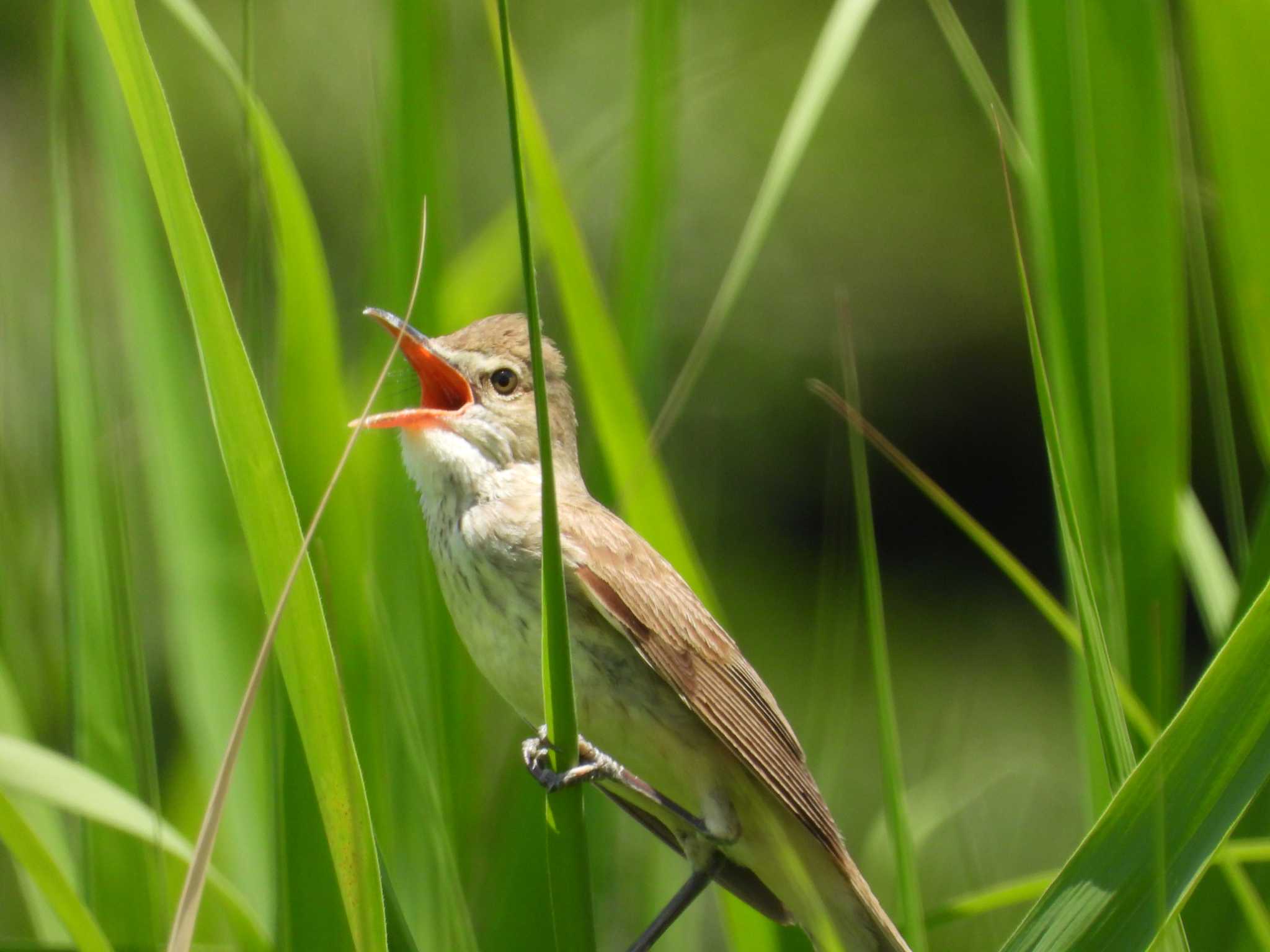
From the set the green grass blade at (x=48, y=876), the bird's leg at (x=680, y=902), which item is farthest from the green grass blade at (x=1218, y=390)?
the green grass blade at (x=48, y=876)

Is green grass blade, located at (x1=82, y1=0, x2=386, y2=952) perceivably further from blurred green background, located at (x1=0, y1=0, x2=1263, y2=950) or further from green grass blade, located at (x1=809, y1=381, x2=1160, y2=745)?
green grass blade, located at (x1=809, y1=381, x2=1160, y2=745)

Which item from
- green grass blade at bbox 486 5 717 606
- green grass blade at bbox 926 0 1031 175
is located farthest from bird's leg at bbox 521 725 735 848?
green grass blade at bbox 926 0 1031 175

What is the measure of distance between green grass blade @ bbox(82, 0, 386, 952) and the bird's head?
36.1 inches

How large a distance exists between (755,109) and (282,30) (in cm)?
174

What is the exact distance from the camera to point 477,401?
2.64 metres

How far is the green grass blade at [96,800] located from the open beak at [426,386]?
621mm

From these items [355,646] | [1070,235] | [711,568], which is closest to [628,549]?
[355,646]

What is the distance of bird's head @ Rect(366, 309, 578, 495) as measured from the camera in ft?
8.36

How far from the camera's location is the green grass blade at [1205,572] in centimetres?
205

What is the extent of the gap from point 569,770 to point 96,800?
0.51 m

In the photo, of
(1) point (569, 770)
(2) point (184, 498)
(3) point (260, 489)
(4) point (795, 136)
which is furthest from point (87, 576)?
(4) point (795, 136)

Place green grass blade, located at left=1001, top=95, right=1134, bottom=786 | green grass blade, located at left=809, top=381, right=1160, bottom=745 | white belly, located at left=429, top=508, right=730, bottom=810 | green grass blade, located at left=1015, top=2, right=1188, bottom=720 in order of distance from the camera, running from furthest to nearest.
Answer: white belly, located at left=429, top=508, right=730, bottom=810 → green grass blade, located at left=1015, top=2, right=1188, bottom=720 → green grass blade, located at left=809, top=381, right=1160, bottom=745 → green grass blade, located at left=1001, top=95, right=1134, bottom=786

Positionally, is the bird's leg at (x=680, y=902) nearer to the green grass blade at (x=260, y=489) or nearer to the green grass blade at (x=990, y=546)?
the green grass blade at (x=990, y=546)

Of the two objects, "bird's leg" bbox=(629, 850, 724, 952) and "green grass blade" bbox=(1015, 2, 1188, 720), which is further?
"bird's leg" bbox=(629, 850, 724, 952)
